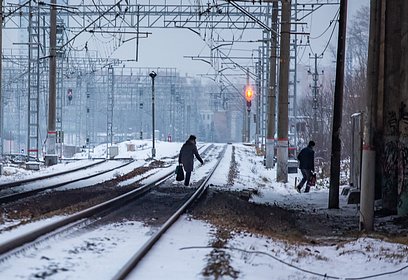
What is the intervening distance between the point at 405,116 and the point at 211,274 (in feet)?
32.6

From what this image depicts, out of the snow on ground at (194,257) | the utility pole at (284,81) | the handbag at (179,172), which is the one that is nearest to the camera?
the snow on ground at (194,257)

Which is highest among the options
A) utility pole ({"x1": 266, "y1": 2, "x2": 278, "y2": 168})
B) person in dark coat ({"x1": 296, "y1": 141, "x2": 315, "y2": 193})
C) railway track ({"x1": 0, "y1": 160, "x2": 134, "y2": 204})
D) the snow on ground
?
utility pole ({"x1": 266, "y1": 2, "x2": 278, "y2": 168})

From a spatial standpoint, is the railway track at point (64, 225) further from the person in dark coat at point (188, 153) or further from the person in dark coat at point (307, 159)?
the person in dark coat at point (307, 159)

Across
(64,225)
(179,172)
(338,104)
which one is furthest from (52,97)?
(64,225)

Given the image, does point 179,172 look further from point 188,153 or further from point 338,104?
point 338,104

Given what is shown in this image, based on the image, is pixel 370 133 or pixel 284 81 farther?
pixel 284 81

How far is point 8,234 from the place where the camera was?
11.4 meters

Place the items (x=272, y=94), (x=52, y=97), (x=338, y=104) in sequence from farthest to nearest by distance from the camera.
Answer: (x=52, y=97)
(x=272, y=94)
(x=338, y=104)

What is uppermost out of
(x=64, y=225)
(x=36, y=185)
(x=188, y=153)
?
(x=188, y=153)

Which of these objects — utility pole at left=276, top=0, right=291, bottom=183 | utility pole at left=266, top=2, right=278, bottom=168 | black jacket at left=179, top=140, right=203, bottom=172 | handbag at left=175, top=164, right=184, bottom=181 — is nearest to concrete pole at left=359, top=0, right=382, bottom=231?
black jacket at left=179, top=140, right=203, bottom=172

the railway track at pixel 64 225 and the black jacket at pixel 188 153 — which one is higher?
the black jacket at pixel 188 153

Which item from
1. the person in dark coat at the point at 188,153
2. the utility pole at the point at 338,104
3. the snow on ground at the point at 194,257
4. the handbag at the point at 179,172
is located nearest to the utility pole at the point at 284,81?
the handbag at the point at 179,172

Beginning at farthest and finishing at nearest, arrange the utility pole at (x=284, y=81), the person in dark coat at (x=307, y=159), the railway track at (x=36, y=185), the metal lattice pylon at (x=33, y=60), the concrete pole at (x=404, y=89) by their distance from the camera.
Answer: the metal lattice pylon at (x=33, y=60) < the utility pole at (x=284, y=81) < the person in dark coat at (x=307, y=159) < the railway track at (x=36, y=185) < the concrete pole at (x=404, y=89)

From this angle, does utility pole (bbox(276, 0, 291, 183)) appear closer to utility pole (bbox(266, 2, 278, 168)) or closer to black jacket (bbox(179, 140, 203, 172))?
utility pole (bbox(266, 2, 278, 168))
